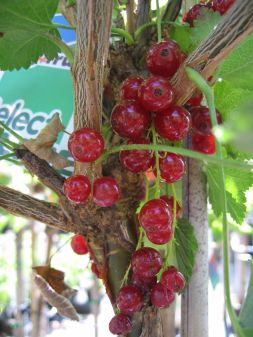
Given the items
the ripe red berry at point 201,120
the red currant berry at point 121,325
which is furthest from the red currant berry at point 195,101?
the red currant berry at point 121,325

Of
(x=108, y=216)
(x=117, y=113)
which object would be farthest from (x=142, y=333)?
(x=117, y=113)

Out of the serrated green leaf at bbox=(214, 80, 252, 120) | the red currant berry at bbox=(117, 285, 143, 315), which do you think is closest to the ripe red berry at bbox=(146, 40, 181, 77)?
the serrated green leaf at bbox=(214, 80, 252, 120)

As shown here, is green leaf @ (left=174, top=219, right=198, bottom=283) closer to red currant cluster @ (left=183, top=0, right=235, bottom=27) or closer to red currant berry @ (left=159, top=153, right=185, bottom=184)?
red currant berry @ (left=159, top=153, right=185, bottom=184)

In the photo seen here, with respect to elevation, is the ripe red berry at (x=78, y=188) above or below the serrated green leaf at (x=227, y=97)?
below

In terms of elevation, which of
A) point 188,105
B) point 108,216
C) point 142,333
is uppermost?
point 188,105

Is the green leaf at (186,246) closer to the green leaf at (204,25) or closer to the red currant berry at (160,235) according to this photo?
the red currant berry at (160,235)

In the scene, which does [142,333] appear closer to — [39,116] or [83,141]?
[83,141]
